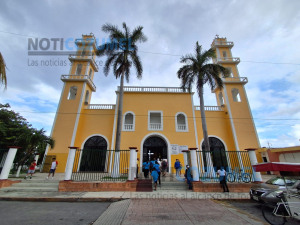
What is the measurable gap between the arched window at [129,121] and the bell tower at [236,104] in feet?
33.7

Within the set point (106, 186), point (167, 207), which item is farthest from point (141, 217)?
point (106, 186)

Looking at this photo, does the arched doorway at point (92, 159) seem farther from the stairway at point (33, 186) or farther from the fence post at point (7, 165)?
the fence post at point (7, 165)

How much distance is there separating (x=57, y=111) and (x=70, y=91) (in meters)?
3.60

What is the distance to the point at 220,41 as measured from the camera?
19.6 metres

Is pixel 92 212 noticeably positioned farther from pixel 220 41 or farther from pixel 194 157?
pixel 220 41

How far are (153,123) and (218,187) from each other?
8523mm

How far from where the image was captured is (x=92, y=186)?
7562 millimetres

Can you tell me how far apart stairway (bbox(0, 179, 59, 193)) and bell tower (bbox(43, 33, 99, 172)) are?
5300 mm

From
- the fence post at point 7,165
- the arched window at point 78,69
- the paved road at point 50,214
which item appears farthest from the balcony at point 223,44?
the fence post at point 7,165

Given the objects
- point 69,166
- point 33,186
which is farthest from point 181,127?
point 33,186

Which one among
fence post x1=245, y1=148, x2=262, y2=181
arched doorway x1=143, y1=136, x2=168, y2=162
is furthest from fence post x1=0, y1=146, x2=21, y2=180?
fence post x1=245, y1=148, x2=262, y2=181

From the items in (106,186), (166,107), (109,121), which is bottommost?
(106,186)

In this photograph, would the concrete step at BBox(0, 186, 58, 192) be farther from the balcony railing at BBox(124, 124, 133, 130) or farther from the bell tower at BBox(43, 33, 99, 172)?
the balcony railing at BBox(124, 124, 133, 130)

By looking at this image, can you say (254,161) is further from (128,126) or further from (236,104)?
(128,126)
